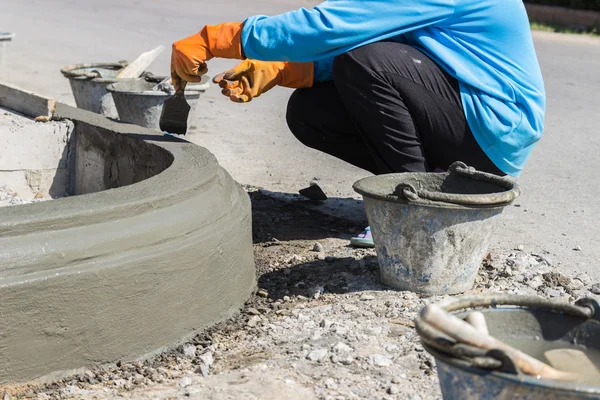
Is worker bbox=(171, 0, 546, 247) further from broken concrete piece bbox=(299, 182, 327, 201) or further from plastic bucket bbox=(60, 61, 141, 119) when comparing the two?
plastic bucket bbox=(60, 61, 141, 119)

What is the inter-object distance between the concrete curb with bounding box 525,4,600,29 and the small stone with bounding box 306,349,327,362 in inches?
457

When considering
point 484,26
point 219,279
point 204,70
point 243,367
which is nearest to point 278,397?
point 243,367

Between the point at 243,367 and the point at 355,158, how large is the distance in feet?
5.32

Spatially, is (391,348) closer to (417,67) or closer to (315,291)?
(315,291)

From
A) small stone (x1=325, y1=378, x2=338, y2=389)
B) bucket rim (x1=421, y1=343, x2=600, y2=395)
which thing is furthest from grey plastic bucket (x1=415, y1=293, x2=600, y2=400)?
small stone (x1=325, y1=378, x2=338, y2=389)

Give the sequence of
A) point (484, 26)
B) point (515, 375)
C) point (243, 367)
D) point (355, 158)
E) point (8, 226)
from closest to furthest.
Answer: point (515, 375), point (8, 226), point (243, 367), point (484, 26), point (355, 158)

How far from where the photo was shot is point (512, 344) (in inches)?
76.9

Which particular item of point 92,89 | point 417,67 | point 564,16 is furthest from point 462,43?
point 564,16

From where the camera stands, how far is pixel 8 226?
2.31 metres

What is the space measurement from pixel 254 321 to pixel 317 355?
389 millimetres

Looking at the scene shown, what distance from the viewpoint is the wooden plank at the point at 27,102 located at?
157 inches

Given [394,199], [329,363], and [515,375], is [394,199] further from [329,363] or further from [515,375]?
[515,375]

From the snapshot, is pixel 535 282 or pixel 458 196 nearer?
pixel 458 196

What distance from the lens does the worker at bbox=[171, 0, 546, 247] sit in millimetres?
3133
